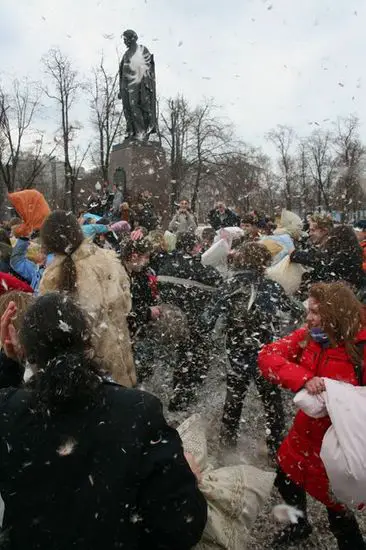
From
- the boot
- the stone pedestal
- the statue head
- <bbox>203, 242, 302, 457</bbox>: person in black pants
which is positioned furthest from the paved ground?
the statue head

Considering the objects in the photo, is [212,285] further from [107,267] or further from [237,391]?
[107,267]

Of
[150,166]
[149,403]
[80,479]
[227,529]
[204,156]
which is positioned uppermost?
[204,156]

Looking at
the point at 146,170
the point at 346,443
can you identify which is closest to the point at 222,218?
the point at 146,170

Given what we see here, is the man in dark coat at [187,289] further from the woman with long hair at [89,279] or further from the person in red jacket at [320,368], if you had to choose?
the person in red jacket at [320,368]

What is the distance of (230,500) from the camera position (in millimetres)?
1825

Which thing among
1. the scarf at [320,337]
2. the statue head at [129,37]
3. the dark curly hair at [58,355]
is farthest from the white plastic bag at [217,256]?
the statue head at [129,37]

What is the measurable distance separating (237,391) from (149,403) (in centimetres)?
259

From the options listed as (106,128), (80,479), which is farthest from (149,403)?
(106,128)

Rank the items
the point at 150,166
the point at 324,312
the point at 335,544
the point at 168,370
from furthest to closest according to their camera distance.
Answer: the point at 150,166
the point at 168,370
the point at 335,544
the point at 324,312

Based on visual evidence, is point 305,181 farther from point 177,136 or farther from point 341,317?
point 341,317

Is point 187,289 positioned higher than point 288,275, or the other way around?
point 288,275

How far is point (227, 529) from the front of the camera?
1797 mm

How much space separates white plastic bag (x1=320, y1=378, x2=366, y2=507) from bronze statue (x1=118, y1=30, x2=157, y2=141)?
41.5ft

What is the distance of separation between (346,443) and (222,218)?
336 inches
